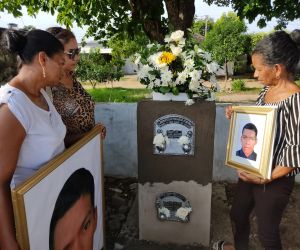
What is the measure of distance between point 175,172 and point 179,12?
3.20 meters

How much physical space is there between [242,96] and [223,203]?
12926 millimetres

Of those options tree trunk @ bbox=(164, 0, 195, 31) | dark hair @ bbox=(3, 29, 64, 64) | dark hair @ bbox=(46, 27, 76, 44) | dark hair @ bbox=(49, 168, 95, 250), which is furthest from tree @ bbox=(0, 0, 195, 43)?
dark hair @ bbox=(3, 29, 64, 64)

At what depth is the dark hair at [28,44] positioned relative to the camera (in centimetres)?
167

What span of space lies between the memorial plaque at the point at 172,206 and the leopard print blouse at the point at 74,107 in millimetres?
966

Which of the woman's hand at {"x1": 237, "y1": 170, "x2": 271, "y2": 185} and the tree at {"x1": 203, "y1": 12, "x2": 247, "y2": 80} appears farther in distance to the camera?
the tree at {"x1": 203, "y1": 12, "x2": 247, "y2": 80}

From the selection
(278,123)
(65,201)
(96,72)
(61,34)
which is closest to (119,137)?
(61,34)

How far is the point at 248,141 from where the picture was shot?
2279mm

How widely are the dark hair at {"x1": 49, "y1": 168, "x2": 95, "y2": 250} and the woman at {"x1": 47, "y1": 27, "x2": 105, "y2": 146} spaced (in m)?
0.32

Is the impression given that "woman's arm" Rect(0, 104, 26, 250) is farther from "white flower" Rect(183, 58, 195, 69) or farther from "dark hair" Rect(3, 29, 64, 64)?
"white flower" Rect(183, 58, 195, 69)

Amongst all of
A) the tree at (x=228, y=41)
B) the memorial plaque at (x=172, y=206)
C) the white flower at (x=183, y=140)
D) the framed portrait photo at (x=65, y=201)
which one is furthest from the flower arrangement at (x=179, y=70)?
the tree at (x=228, y=41)

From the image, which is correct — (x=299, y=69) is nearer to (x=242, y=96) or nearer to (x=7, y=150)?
(x=7, y=150)

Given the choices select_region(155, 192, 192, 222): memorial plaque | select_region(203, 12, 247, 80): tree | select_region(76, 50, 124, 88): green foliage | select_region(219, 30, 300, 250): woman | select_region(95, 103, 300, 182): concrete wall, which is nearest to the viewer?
select_region(219, 30, 300, 250): woman

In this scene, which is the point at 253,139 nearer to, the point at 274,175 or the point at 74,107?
the point at 274,175

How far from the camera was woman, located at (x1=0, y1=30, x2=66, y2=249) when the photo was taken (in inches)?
59.2
